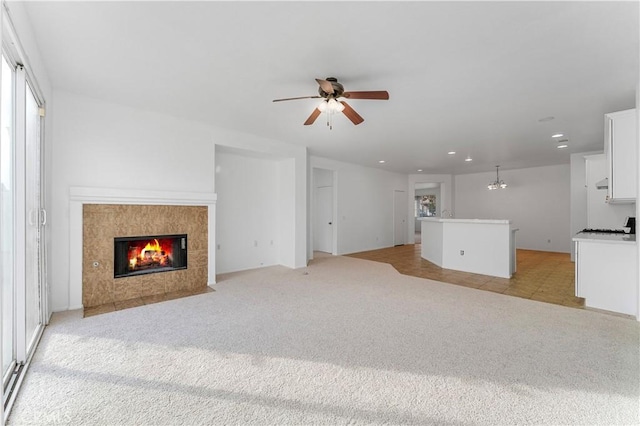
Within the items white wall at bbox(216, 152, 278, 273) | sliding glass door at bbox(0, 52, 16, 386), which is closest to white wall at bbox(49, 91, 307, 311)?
white wall at bbox(216, 152, 278, 273)

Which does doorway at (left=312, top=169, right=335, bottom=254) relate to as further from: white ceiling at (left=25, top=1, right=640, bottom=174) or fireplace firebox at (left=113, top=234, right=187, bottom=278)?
fireplace firebox at (left=113, top=234, right=187, bottom=278)

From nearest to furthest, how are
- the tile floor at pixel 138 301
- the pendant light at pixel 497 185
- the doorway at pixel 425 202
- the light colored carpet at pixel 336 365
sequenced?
the light colored carpet at pixel 336 365 → the tile floor at pixel 138 301 → the pendant light at pixel 497 185 → the doorway at pixel 425 202

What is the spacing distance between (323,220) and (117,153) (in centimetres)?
525

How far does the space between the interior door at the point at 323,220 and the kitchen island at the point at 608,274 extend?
17.2 ft

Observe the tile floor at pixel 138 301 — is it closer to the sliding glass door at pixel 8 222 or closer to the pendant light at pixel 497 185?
the sliding glass door at pixel 8 222

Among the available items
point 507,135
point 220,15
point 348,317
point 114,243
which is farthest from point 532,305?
point 114,243

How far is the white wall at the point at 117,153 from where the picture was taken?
3.43m

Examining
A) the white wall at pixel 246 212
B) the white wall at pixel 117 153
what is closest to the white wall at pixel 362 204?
the white wall at pixel 246 212

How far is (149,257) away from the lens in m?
4.14

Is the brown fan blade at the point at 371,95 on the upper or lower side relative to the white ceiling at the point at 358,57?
lower

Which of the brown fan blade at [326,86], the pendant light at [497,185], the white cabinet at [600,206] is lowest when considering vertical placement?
the white cabinet at [600,206]

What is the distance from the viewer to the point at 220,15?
2049 mm

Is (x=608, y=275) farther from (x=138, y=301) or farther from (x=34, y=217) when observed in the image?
(x=34, y=217)

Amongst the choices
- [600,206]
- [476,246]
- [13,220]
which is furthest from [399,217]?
[13,220]
